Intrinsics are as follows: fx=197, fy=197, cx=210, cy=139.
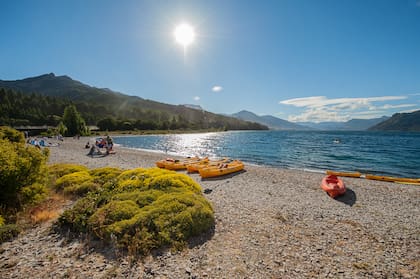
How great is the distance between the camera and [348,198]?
37.9 ft

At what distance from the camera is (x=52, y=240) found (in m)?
5.88

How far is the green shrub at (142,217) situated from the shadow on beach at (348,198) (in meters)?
8.62

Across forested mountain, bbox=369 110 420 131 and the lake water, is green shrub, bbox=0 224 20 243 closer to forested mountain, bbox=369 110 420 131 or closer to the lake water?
the lake water

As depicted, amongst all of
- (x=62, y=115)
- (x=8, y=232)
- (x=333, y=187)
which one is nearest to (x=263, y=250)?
(x=8, y=232)

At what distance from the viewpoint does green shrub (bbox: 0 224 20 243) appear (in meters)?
5.83

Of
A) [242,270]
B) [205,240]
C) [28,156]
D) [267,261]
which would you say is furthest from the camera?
[28,156]

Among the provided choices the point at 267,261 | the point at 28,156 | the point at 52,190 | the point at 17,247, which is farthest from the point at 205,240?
the point at 52,190

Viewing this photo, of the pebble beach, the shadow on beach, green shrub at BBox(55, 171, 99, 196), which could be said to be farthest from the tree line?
the shadow on beach

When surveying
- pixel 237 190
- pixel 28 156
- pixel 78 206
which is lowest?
pixel 237 190

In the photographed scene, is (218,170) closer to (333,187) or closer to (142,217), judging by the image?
(333,187)

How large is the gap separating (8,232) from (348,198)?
50.3 ft

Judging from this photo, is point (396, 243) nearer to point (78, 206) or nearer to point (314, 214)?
point (314, 214)

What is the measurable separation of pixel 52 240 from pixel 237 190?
915cm

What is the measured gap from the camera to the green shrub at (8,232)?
19.1 feet
